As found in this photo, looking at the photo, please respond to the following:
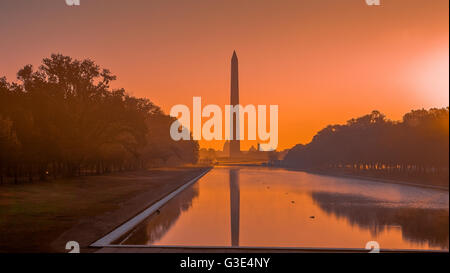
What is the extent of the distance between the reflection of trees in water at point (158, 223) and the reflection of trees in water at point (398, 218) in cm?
893

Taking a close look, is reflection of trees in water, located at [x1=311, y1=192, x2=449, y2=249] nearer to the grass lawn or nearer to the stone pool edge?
the stone pool edge

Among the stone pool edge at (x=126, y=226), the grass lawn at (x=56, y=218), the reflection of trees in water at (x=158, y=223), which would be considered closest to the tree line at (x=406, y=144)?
the reflection of trees in water at (x=158, y=223)

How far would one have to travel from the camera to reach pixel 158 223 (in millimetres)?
19953

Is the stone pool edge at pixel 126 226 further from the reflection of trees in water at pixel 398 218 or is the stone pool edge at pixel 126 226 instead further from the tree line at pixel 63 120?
the tree line at pixel 63 120

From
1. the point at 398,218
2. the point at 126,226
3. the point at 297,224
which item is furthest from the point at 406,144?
the point at 126,226

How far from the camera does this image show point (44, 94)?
46.1m

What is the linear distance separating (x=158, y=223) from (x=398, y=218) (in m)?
12.6

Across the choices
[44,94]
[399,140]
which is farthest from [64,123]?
[399,140]

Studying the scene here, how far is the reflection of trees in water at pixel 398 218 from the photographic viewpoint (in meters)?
17.7

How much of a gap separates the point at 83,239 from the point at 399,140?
66259 millimetres

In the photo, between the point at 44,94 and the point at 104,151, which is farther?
the point at 104,151

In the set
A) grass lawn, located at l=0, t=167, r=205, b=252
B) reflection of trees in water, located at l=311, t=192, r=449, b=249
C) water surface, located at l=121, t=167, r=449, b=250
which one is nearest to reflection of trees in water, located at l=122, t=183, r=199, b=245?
water surface, located at l=121, t=167, r=449, b=250

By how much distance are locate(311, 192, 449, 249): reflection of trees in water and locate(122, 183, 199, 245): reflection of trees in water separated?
8933 mm
